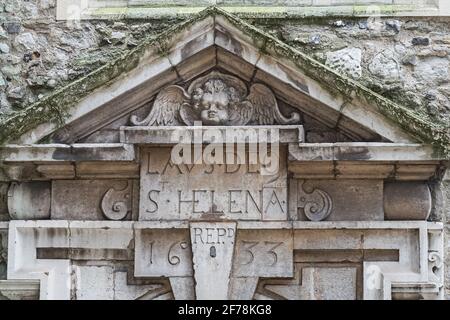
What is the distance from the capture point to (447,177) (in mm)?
6402

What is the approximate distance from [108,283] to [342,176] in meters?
1.58

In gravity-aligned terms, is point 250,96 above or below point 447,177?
above

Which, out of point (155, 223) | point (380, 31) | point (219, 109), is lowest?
point (155, 223)

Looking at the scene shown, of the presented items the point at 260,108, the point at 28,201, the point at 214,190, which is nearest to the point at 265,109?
the point at 260,108

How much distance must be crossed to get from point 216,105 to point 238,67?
0.27m

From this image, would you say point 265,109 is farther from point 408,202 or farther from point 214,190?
point 408,202

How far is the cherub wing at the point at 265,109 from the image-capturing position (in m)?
6.25

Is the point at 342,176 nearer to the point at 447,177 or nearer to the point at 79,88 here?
the point at 447,177

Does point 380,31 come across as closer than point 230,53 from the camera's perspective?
No

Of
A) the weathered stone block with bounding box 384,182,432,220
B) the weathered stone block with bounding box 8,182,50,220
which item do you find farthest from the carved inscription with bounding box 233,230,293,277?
the weathered stone block with bounding box 8,182,50,220

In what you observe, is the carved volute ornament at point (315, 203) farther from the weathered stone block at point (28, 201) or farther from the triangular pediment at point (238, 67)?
the weathered stone block at point (28, 201)

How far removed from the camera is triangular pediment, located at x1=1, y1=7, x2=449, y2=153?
610cm

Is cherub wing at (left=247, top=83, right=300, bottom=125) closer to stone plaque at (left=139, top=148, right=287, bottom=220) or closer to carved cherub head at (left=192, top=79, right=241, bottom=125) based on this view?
carved cherub head at (left=192, top=79, right=241, bottom=125)
